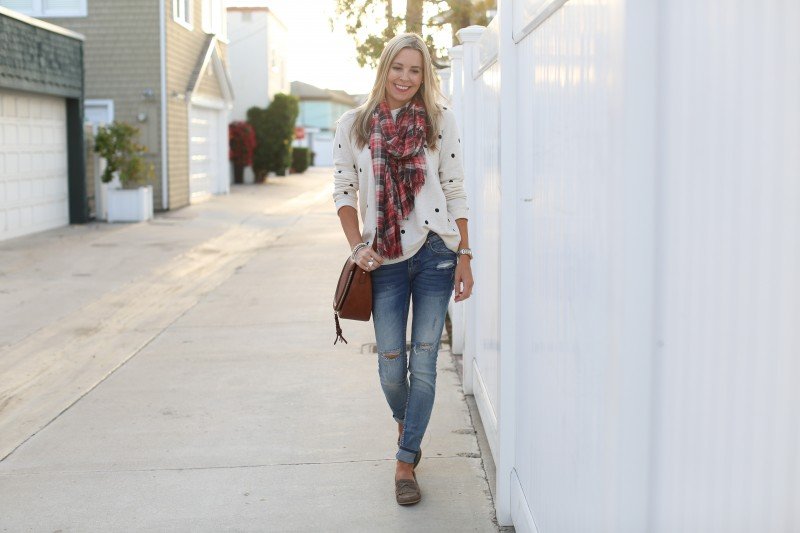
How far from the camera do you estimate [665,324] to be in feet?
6.06

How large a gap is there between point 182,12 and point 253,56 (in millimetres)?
15743

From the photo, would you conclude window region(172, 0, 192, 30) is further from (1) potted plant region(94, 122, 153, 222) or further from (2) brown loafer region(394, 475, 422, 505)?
(2) brown loafer region(394, 475, 422, 505)

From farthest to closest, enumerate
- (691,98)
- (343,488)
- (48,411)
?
1. (48,411)
2. (343,488)
3. (691,98)

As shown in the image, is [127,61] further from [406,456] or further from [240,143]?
[406,456]

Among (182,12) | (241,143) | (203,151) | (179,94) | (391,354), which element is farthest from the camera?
(241,143)

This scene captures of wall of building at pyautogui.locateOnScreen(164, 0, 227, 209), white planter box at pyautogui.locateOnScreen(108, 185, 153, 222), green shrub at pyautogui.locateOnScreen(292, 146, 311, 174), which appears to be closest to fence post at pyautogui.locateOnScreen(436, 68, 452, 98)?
white planter box at pyautogui.locateOnScreen(108, 185, 153, 222)

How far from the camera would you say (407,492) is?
4145 millimetres

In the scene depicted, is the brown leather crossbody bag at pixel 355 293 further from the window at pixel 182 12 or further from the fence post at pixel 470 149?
the window at pixel 182 12

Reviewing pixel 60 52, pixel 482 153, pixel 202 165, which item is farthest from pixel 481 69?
pixel 202 165

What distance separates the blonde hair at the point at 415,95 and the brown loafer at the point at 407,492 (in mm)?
1348

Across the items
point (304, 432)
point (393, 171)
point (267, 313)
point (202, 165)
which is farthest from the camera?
point (202, 165)

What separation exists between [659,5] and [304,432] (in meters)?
3.72

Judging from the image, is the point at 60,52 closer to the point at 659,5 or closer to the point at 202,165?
the point at 202,165

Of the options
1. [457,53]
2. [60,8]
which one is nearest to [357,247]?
[457,53]
